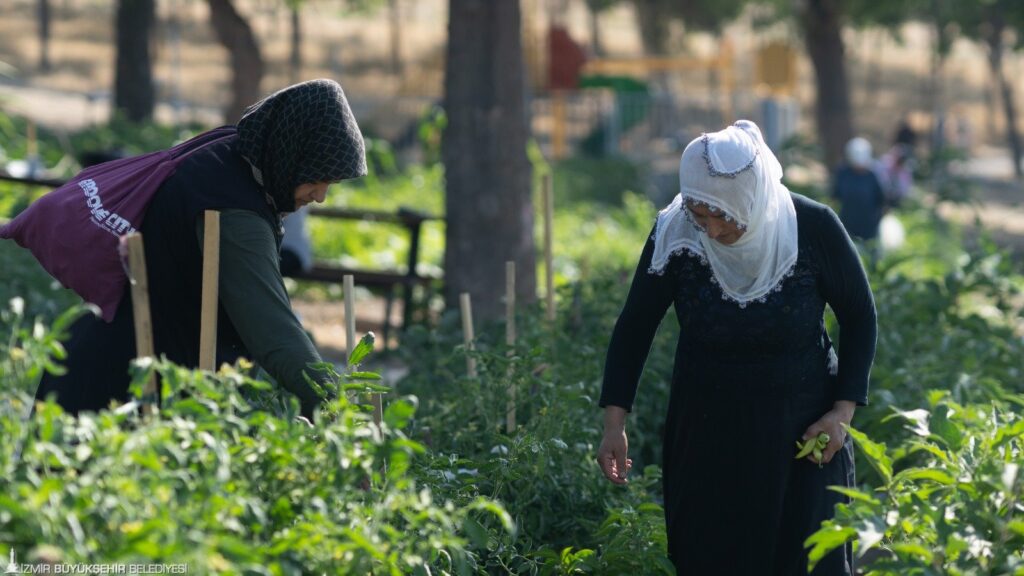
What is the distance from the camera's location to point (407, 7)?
1654 inches

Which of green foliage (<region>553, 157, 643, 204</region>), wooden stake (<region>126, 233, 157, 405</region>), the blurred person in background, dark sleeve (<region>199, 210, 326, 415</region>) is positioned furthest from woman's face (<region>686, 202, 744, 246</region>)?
green foliage (<region>553, 157, 643, 204</region>)

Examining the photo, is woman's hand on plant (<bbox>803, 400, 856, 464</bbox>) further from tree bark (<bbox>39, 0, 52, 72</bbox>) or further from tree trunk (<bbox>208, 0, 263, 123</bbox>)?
tree bark (<bbox>39, 0, 52, 72</bbox>)

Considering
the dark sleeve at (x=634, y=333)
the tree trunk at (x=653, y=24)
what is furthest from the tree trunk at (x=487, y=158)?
the tree trunk at (x=653, y=24)

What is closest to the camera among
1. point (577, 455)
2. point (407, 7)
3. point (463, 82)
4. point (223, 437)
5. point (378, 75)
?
point (223, 437)

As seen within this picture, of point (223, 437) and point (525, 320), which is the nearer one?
point (223, 437)

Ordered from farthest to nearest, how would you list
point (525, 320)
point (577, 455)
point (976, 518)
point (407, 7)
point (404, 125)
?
point (407, 7)
point (404, 125)
point (525, 320)
point (577, 455)
point (976, 518)

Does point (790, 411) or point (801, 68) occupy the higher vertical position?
point (790, 411)

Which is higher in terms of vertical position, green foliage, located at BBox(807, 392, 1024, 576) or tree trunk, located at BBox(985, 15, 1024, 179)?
green foliage, located at BBox(807, 392, 1024, 576)

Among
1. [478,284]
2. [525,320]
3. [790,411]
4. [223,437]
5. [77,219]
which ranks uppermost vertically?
[77,219]

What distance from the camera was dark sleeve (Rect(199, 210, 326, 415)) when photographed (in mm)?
2879

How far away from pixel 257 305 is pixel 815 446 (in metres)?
1.30

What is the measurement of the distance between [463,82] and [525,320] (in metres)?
2.56

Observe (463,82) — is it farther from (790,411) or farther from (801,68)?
(801,68)

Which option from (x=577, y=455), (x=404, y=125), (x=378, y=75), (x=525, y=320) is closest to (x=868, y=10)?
(x=404, y=125)
